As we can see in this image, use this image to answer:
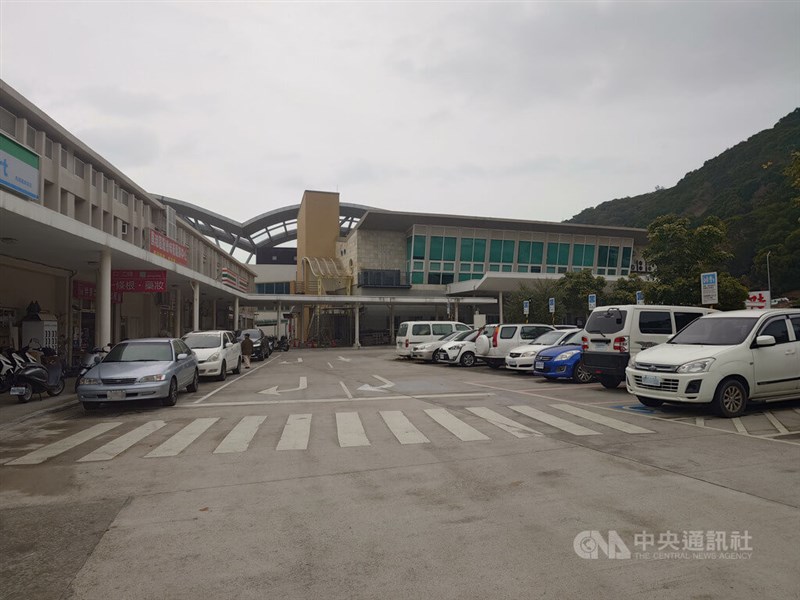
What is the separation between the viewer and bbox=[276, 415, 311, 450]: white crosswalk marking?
26.2 feet

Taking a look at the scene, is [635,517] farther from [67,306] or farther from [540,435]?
[67,306]

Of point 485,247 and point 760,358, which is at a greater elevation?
point 485,247

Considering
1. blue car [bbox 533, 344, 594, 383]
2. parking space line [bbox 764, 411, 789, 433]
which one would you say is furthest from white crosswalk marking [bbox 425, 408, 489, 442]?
blue car [bbox 533, 344, 594, 383]

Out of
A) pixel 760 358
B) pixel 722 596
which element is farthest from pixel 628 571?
pixel 760 358

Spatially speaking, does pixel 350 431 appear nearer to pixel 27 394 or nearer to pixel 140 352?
pixel 140 352

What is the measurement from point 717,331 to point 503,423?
15.1ft

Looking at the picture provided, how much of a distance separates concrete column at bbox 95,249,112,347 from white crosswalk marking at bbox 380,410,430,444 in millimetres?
10800

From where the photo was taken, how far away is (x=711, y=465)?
6.51 meters

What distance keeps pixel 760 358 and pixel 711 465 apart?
4445 mm

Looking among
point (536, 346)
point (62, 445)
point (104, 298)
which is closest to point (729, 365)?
point (536, 346)

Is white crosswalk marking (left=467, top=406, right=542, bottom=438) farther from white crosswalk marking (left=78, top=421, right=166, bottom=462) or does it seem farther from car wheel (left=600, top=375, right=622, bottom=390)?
white crosswalk marking (left=78, top=421, right=166, bottom=462)

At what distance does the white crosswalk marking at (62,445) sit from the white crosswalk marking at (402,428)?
4.83 m

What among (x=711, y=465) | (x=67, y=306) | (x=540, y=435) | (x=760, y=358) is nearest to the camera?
(x=711, y=465)

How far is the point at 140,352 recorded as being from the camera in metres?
13.2
